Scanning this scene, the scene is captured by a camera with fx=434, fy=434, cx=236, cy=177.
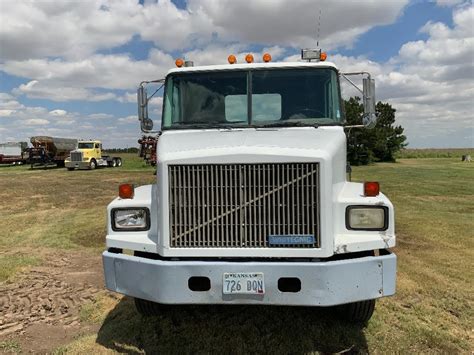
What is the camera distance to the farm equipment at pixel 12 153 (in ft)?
141

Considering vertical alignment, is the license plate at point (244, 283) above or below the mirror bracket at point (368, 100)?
below

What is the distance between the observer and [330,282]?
11.3 ft

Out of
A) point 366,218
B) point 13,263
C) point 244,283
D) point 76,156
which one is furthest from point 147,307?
point 76,156

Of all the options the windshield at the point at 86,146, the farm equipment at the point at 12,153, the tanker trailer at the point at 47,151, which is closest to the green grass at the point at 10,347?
the windshield at the point at 86,146

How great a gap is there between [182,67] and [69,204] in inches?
404

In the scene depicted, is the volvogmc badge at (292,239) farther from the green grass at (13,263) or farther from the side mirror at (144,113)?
the green grass at (13,263)

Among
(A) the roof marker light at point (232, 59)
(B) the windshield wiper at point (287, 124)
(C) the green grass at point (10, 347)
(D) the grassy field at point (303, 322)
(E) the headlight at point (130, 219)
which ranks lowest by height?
(C) the green grass at point (10, 347)

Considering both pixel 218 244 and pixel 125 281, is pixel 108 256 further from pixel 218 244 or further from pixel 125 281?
pixel 218 244

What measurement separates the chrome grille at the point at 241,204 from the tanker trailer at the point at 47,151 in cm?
3863

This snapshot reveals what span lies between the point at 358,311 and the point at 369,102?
2420 millimetres

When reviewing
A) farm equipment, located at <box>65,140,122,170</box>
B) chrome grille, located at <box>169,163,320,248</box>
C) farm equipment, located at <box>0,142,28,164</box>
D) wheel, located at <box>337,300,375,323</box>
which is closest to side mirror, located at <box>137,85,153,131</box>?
chrome grille, located at <box>169,163,320,248</box>

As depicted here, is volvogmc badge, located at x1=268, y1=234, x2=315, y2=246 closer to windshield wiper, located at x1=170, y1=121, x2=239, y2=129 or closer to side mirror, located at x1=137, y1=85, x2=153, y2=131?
windshield wiper, located at x1=170, y1=121, x2=239, y2=129

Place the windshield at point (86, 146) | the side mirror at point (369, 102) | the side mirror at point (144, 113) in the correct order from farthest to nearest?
the windshield at point (86, 146) → the side mirror at point (144, 113) → the side mirror at point (369, 102)

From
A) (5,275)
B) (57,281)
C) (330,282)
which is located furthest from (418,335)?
(5,275)
